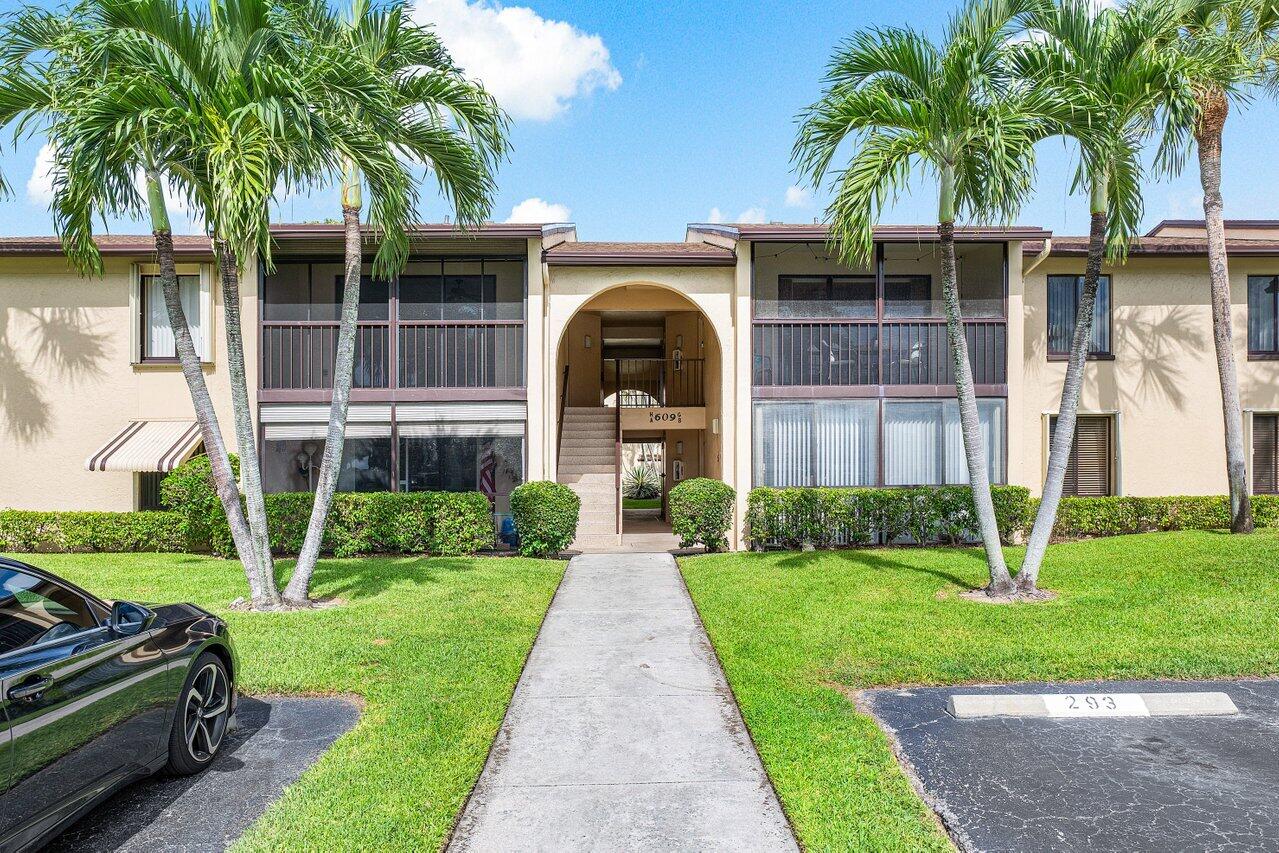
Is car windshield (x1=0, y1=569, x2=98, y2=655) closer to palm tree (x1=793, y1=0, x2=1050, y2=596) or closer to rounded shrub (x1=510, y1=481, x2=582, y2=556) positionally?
palm tree (x1=793, y1=0, x2=1050, y2=596)

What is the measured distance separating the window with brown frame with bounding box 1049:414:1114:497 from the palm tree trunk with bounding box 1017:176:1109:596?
6335mm

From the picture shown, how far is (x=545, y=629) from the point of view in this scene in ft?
28.5

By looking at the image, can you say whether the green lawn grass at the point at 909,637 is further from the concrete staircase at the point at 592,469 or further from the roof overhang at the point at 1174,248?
the roof overhang at the point at 1174,248

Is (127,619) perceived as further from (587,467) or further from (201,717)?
(587,467)

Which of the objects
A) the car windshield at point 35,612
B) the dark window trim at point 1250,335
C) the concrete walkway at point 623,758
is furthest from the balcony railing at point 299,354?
the dark window trim at point 1250,335

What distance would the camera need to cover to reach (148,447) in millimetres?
13609

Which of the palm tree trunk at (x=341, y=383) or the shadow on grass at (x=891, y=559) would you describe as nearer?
the palm tree trunk at (x=341, y=383)

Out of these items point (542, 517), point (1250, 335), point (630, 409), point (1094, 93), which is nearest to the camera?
point (1094, 93)

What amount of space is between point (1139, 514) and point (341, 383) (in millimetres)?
14410

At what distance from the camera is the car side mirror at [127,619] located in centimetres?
434

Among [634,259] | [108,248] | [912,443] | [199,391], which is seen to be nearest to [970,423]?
[912,443]

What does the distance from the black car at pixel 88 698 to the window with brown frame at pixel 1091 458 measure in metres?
15.4

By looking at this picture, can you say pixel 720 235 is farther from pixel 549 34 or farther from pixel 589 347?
pixel 549 34

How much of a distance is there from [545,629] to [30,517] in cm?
1115
